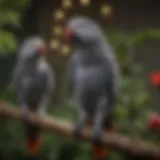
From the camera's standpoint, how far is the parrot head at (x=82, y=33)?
1.34 m

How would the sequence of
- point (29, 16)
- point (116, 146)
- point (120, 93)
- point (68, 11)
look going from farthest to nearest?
point (29, 16) < point (68, 11) < point (120, 93) < point (116, 146)

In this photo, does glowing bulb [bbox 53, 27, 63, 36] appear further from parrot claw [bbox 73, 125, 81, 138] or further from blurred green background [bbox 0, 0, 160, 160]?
parrot claw [bbox 73, 125, 81, 138]

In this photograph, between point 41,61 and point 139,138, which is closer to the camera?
point 139,138

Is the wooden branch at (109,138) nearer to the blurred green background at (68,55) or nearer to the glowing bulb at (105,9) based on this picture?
the blurred green background at (68,55)

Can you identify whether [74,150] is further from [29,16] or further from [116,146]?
[29,16]

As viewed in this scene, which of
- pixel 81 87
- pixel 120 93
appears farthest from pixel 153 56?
pixel 81 87

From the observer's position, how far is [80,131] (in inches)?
54.0

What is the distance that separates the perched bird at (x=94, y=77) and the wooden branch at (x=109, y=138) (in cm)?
2

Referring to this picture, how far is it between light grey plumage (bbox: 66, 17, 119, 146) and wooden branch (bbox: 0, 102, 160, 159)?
2 centimetres

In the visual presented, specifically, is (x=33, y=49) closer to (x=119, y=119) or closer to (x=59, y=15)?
(x=59, y=15)

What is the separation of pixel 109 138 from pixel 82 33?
0.86ft

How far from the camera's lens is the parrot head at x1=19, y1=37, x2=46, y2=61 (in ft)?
4.72

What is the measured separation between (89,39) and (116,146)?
26cm

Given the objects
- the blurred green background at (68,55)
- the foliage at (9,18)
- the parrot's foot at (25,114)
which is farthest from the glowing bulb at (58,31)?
the parrot's foot at (25,114)
